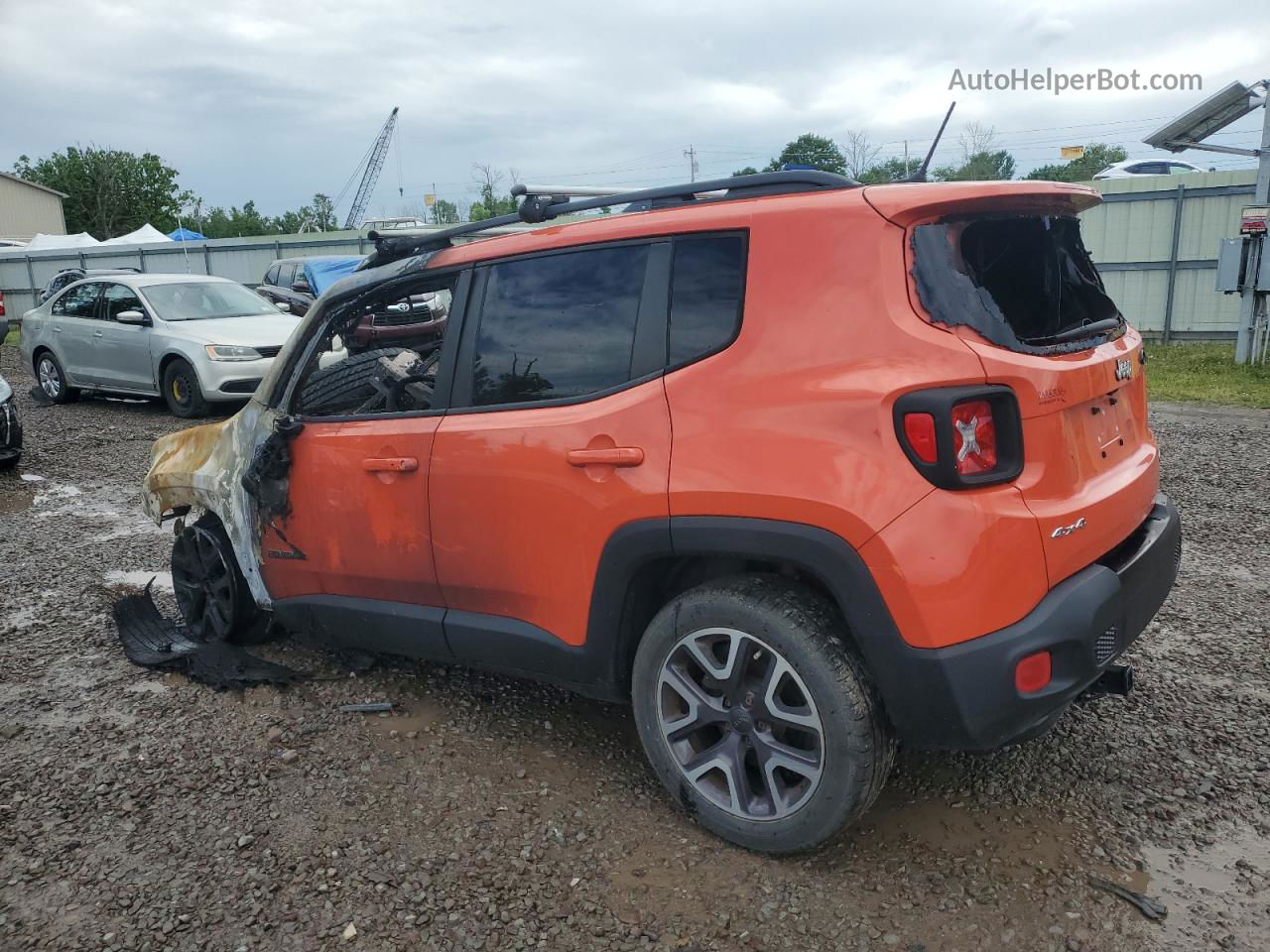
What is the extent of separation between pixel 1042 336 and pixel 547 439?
1417 millimetres

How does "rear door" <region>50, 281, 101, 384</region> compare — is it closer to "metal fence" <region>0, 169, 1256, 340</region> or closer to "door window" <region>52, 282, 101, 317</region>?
"door window" <region>52, 282, 101, 317</region>

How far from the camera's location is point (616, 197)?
309cm

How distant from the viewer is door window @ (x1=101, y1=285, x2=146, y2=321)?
38.7 feet

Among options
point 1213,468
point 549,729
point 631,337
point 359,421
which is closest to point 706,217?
point 631,337

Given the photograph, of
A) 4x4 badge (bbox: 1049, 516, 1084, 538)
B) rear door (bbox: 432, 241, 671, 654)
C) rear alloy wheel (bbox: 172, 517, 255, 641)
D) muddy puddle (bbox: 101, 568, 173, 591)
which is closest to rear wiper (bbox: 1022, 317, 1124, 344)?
4x4 badge (bbox: 1049, 516, 1084, 538)

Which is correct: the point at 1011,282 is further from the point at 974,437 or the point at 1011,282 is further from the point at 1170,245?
the point at 1170,245

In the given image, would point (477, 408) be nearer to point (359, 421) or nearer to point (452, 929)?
point (359, 421)

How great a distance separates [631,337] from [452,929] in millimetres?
1676

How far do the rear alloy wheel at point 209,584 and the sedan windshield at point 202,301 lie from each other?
7973 millimetres

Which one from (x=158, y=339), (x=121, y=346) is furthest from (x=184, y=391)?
(x=121, y=346)

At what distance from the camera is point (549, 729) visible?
356 centimetres

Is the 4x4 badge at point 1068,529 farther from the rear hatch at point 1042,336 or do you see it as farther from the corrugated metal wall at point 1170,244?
the corrugated metal wall at point 1170,244

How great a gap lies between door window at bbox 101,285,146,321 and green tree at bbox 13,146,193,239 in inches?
2445

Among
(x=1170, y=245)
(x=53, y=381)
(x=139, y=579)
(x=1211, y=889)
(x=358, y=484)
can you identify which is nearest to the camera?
(x=1211, y=889)
